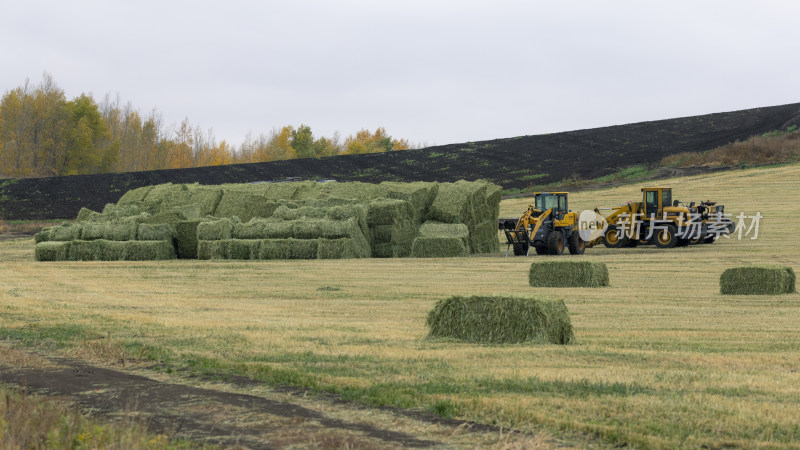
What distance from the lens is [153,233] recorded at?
91.9 ft

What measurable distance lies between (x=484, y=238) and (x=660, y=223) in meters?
6.84

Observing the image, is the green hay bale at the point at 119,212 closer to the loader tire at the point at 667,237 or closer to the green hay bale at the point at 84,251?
the green hay bale at the point at 84,251

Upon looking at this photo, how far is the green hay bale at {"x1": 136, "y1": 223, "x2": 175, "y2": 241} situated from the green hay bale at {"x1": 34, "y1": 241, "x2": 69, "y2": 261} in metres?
2.16

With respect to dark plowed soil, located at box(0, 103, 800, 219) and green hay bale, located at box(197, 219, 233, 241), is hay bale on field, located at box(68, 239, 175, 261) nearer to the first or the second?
green hay bale, located at box(197, 219, 233, 241)

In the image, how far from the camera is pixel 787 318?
13383mm

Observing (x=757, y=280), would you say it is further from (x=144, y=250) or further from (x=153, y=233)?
(x=153, y=233)

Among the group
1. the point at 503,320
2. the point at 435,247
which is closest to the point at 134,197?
the point at 435,247

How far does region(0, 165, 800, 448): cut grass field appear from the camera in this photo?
21.8 ft

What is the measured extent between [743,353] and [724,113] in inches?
2520

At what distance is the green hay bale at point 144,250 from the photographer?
1073 inches

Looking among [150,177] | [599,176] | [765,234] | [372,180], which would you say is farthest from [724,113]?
[150,177]

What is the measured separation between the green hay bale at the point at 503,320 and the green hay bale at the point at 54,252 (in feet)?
65.1

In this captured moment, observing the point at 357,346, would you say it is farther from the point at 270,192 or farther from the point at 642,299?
the point at 270,192

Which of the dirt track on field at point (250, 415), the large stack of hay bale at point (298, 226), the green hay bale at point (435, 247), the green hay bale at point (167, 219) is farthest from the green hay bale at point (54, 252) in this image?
the dirt track on field at point (250, 415)
